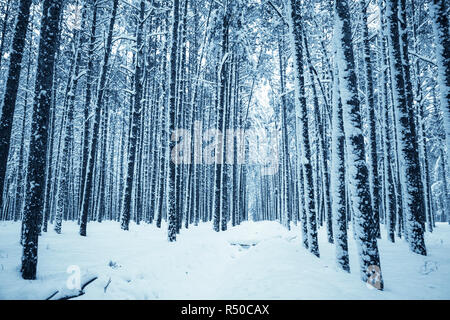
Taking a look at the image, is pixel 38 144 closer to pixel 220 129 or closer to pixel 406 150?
pixel 406 150

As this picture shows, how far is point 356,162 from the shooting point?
14.2 ft

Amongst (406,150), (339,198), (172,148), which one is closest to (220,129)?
(172,148)

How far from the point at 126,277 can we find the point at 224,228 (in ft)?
26.6

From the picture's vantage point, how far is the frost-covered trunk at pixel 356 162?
13.6 ft

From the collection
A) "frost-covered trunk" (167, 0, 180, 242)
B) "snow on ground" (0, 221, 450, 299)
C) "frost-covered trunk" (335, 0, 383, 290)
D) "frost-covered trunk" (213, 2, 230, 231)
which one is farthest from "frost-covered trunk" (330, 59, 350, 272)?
"frost-covered trunk" (213, 2, 230, 231)

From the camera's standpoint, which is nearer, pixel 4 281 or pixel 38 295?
pixel 38 295

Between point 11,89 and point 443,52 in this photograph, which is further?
point 443,52

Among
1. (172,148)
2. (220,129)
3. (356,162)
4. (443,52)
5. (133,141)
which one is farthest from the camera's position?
(220,129)

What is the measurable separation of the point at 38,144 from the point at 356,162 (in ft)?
18.3

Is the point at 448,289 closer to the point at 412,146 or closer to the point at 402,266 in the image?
the point at 402,266

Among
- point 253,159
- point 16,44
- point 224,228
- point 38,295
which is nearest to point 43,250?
point 38,295

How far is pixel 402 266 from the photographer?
18.0ft

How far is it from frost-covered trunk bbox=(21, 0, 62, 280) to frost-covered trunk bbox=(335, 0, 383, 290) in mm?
5368

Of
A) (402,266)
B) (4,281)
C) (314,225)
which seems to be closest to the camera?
(4,281)
